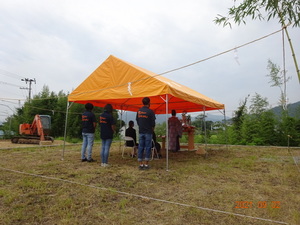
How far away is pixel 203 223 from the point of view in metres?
2.04

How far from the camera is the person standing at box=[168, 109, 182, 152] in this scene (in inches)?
272

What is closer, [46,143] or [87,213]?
[87,213]

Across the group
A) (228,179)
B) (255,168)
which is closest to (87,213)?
(228,179)

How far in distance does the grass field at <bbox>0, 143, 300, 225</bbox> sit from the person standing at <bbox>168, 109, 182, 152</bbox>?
106 inches

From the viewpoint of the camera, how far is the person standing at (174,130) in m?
6.91

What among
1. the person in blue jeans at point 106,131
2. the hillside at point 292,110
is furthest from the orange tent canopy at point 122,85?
the hillside at point 292,110

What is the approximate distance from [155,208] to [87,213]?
2.49ft

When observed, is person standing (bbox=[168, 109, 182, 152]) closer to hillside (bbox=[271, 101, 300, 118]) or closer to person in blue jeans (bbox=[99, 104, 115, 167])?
person in blue jeans (bbox=[99, 104, 115, 167])

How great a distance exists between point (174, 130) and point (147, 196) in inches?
171

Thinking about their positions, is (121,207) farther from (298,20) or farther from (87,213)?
(298,20)

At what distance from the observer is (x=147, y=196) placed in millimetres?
2824

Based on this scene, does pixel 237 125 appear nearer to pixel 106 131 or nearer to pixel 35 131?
pixel 106 131
